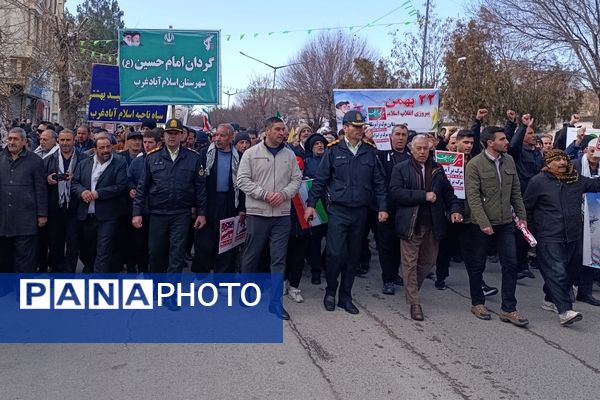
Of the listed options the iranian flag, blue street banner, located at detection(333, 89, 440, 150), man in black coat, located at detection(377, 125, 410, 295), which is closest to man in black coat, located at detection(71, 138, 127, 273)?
the iranian flag

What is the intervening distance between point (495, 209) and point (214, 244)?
3.25 meters

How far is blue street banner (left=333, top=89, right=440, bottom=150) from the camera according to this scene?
936 centimetres

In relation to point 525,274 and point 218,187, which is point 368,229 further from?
point 218,187

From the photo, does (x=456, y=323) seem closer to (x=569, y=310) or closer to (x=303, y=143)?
(x=569, y=310)

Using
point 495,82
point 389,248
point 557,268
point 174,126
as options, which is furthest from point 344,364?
point 495,82

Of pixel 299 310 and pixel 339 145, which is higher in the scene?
pixel 339 145

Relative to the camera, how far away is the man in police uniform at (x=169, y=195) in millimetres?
6199

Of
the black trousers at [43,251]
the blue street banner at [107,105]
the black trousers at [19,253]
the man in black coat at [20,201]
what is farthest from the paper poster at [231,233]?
the blue street banner at [107,105]

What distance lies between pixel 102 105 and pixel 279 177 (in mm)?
5752

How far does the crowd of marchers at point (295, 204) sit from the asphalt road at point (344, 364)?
16.6 inches

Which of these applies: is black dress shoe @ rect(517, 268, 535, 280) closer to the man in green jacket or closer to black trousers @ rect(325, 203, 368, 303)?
the man in green jacket

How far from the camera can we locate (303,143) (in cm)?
836

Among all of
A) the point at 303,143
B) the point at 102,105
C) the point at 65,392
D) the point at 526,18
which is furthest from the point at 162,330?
the point at 526,18

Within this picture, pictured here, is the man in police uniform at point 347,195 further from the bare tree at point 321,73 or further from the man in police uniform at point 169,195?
the bare tree at point 321,73
